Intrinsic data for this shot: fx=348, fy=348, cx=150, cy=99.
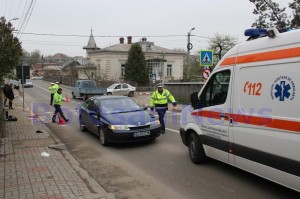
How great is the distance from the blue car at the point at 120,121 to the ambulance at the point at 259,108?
2.78 metres

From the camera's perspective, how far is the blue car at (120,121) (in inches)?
377

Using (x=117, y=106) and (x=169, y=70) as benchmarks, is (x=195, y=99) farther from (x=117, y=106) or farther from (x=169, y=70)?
(x=169, y=70)

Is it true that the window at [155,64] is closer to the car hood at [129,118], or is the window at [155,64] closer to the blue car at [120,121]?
the blue car at [120,121]

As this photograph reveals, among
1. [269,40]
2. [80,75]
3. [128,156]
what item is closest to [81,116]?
[128,156]

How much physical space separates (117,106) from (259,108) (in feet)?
20.4

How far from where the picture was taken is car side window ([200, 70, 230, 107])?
648 cm

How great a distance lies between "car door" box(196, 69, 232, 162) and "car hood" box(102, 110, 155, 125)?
2.76 meters

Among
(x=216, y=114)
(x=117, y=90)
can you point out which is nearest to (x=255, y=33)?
(x=216, y=114)

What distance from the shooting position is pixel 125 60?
59938 millimetres

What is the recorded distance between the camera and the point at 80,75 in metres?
69.1

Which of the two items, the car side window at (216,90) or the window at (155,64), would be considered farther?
the window at (155,64)

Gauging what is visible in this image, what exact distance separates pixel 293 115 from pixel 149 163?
4.00 meters

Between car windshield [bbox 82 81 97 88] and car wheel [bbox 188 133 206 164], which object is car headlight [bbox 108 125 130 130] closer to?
car wheel [bbox 188 133 206 164]

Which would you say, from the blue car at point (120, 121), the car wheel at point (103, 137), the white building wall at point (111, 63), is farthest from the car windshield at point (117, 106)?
the white building wall at point (111, 63)
